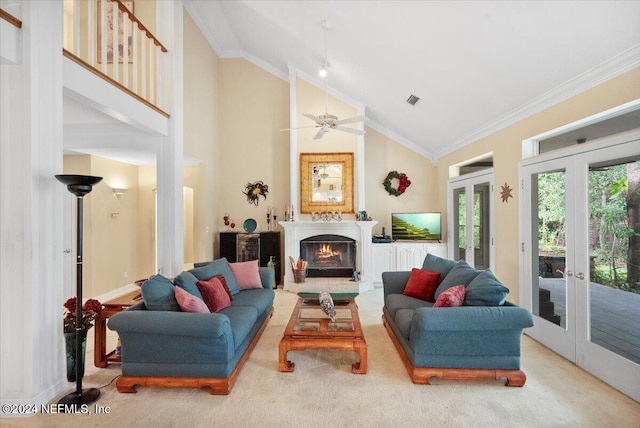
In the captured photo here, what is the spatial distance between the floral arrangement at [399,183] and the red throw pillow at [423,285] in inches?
124

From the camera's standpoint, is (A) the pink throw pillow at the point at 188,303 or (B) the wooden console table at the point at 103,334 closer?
(A) the pink throw pillow at the point at 188,303

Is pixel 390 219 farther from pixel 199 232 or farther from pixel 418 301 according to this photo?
pixel 199 232

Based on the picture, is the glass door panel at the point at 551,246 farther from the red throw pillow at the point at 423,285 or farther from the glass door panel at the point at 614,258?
the red throw pillow at the point at 423,285

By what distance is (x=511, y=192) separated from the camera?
4.07 meters

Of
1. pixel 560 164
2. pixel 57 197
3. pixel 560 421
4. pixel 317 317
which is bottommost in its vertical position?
pixel 560 421

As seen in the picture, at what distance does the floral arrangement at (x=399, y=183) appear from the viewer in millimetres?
6695

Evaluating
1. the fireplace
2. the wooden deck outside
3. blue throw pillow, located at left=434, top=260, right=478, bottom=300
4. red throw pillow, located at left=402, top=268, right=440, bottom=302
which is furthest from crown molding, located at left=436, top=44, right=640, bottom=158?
the fireplace

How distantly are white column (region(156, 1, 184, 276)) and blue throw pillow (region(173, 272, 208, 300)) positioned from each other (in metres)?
1.36

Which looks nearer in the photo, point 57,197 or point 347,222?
point 57,197

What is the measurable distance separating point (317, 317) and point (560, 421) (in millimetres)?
2101

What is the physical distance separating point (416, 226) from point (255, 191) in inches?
137

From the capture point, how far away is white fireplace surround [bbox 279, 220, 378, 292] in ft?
20.1

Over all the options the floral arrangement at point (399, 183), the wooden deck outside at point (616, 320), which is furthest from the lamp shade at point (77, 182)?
the floral arrangement at point (399, 183)

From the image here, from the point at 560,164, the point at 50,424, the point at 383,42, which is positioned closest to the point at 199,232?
the point at 50,424
